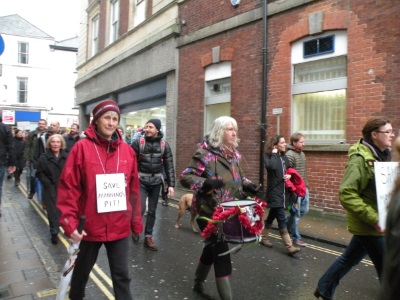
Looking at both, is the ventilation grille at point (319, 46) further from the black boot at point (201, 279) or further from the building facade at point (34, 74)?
the building facade at point (34, 74)

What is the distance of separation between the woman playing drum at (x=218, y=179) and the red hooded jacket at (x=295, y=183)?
7.40 feet

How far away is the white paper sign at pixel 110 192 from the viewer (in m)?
2.84

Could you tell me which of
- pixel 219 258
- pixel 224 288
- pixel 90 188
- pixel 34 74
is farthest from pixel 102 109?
pixel 34 74

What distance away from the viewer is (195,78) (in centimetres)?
1186

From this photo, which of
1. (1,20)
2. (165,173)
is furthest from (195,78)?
(1,20)

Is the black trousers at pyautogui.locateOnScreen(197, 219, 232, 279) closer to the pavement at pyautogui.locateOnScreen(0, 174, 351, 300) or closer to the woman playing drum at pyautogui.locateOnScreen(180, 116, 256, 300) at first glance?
the woman playing drum at pyautogui.locateOnScreen(180, 116, 256, 300)

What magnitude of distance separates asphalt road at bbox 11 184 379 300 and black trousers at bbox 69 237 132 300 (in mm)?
921

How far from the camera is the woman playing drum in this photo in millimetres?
3283

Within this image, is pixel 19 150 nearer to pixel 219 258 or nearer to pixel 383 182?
pixel 219 258

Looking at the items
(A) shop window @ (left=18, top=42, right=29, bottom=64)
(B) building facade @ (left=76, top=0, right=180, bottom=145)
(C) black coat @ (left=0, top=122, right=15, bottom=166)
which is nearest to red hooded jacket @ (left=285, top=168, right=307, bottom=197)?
(C) black coat @ (left=0, top=122, right=15, bottom=166)

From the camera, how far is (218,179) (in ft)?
10.5

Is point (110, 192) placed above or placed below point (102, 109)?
below

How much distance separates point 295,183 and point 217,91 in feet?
20.5

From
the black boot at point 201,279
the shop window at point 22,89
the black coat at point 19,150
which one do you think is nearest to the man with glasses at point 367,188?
the black boot at point 201,279
